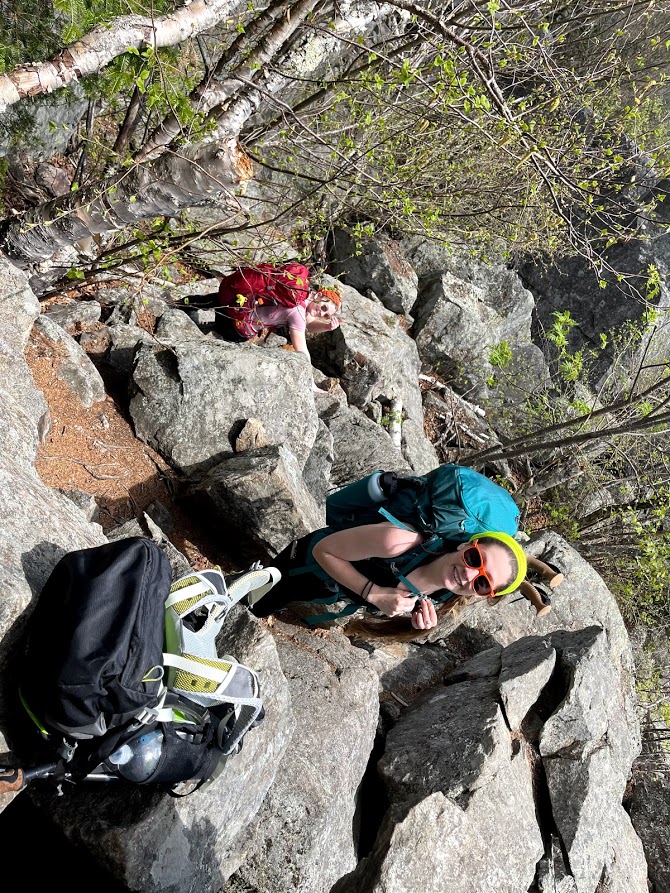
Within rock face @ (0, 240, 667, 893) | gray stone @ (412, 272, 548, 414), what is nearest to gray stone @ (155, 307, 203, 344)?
rock face @ (0, 240, 667, 893)

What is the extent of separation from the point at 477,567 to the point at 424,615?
56 cm

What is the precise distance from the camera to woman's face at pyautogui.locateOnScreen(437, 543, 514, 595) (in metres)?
3.42

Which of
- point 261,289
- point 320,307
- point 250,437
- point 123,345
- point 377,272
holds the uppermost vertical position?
point 123,345

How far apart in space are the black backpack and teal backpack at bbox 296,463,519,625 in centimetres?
123

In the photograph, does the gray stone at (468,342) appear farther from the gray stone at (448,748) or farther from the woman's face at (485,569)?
the woman's face at (485,569)

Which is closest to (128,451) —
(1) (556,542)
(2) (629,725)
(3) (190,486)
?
(3) (190,486)

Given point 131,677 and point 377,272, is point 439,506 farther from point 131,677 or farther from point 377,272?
point 377,272

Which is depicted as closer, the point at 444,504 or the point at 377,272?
the point at 444,504

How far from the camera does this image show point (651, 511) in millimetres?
10055

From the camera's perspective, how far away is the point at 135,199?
4.23 meters

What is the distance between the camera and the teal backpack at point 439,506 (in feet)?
11.5

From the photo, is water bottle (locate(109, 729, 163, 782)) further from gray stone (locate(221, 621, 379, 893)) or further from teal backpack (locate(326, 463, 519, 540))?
teal backpack (locate(326, 463, 519, 540))

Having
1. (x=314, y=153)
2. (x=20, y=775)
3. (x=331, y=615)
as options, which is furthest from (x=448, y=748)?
(x=314, y=153)

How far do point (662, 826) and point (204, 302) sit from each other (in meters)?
9.25
